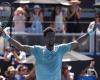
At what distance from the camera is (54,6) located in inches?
566

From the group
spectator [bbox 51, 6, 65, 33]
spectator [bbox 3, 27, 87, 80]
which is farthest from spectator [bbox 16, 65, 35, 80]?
spectator [bbox 3, 27, 87, 80]

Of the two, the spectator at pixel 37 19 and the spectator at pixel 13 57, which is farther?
the spectator at pixel 37 19

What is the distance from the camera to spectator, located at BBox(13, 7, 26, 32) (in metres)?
13.6

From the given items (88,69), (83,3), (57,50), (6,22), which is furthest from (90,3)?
(57,50)

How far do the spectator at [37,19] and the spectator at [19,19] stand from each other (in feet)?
0.88

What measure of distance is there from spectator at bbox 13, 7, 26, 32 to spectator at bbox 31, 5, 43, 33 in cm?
27

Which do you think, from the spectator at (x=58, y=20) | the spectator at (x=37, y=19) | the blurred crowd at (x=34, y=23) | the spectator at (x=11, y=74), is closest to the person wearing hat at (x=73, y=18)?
the blurred crowd at (x=34, y=23)

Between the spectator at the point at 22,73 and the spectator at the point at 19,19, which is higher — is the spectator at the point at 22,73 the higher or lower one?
the lower one

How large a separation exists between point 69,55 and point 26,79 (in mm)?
1587

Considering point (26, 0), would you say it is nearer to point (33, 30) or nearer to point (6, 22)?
point (33, 30)

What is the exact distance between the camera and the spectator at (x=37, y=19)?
45.1 ft

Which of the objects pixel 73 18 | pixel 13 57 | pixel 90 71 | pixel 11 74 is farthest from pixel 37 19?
pixel 11 74

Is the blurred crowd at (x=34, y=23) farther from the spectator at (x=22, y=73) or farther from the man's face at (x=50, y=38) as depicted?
the man's face at (x=50, y=38)

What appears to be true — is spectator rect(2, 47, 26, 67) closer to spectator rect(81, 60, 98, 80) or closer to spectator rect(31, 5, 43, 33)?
spectator rect(31, 5, 43, 33)
